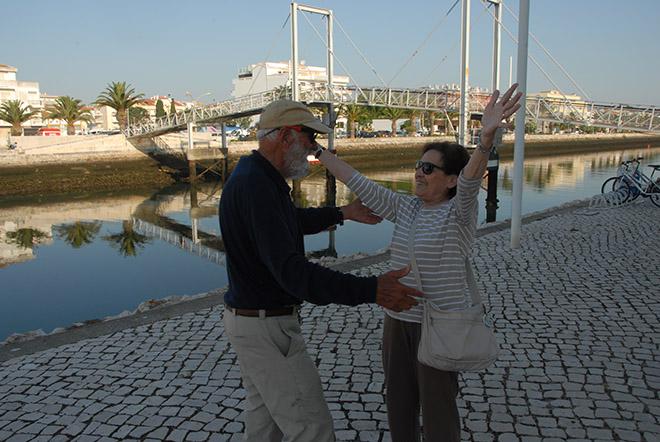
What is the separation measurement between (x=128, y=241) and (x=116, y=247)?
89cm

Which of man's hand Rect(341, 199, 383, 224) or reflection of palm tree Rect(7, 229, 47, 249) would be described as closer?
man's hand Rect(341, 199, 383, 224)

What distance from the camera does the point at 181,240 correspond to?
1688cm

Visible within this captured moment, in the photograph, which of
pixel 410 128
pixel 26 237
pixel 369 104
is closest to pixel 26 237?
pixel 26 237

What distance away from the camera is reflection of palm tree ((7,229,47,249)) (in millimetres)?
16337

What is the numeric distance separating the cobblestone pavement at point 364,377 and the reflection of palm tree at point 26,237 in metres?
12.7

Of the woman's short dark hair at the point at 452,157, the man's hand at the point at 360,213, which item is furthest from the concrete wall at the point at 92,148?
the woman's short dark hair at the point at 452,157

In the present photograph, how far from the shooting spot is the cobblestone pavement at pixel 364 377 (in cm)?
351

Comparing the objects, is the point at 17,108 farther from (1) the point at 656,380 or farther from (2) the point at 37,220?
(1) the point at 656,380

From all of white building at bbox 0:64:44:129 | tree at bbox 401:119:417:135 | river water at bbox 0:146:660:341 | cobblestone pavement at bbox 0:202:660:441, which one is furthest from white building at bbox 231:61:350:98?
cobblestone pavement at bbox 0:202:660:441

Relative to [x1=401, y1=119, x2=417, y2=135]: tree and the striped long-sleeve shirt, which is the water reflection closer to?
the striped long-sleeve shirt

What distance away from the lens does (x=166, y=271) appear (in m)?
12.7

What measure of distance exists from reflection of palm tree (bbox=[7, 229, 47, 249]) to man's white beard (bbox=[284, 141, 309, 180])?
15.9 metres

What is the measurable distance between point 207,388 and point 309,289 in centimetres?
252

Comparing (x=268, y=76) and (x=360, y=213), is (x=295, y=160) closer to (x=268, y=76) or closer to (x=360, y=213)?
(x=360, y=213)
